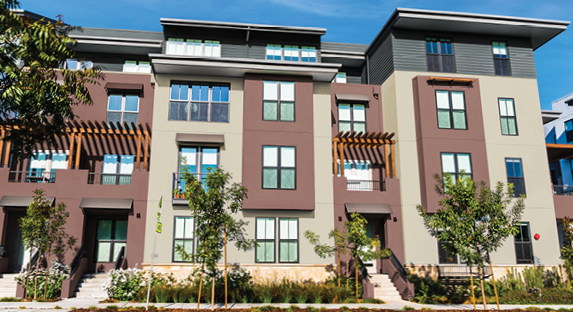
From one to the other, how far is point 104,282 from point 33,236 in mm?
3291

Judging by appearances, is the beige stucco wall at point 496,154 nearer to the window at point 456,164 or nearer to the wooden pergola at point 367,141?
the wooden pergola at point 367,141

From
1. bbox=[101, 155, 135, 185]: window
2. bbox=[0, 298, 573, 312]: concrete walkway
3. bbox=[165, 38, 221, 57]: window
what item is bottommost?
bbox=[0, 298, 573, 312]: concrete walkway

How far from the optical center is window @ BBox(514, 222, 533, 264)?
21.4m

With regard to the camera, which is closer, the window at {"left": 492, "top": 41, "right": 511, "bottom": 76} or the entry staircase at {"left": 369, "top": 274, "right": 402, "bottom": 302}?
the entry staircase at {"left": 369, "top": 274, "right": 402, "bottom": 302}

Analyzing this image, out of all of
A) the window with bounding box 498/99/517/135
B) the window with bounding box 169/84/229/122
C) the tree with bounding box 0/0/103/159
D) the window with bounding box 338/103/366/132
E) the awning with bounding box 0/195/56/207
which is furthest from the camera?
the window with bounding box 338/103/366/132

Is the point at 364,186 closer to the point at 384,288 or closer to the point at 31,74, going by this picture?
the point at 384,288

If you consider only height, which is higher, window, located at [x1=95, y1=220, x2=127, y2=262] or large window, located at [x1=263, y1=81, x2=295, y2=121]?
large window, located at [x1=263, y1=81, x2=295, y2=121]

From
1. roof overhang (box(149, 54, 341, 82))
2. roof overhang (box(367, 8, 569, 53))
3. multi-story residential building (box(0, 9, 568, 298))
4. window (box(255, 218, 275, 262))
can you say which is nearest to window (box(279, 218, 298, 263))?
multi-story residential building (box(0, 9, 568, 298))

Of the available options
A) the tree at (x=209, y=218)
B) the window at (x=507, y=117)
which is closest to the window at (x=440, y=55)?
the window at (x=507, y=117)

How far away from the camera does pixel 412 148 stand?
22.3 m

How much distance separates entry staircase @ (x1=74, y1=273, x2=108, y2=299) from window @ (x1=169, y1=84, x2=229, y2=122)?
25.2ft

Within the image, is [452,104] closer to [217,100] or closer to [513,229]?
[513,229]

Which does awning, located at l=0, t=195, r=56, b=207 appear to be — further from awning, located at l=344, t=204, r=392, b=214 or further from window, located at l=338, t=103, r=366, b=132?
window, located at l=338, t=103, r=366, b=132

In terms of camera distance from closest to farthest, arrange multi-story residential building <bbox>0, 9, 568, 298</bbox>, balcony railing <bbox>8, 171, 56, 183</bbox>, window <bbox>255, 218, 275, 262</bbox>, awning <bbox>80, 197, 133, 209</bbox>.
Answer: awning <bbox>80, 197, 133, 209</bbox> → window <bbox>255, 218, 275, 262</bbox> → multi-story residential building <bbox>0, 9, 568, 298</bbox> → balcony railing <bbox>8, 171, 56, 183</bbox>
